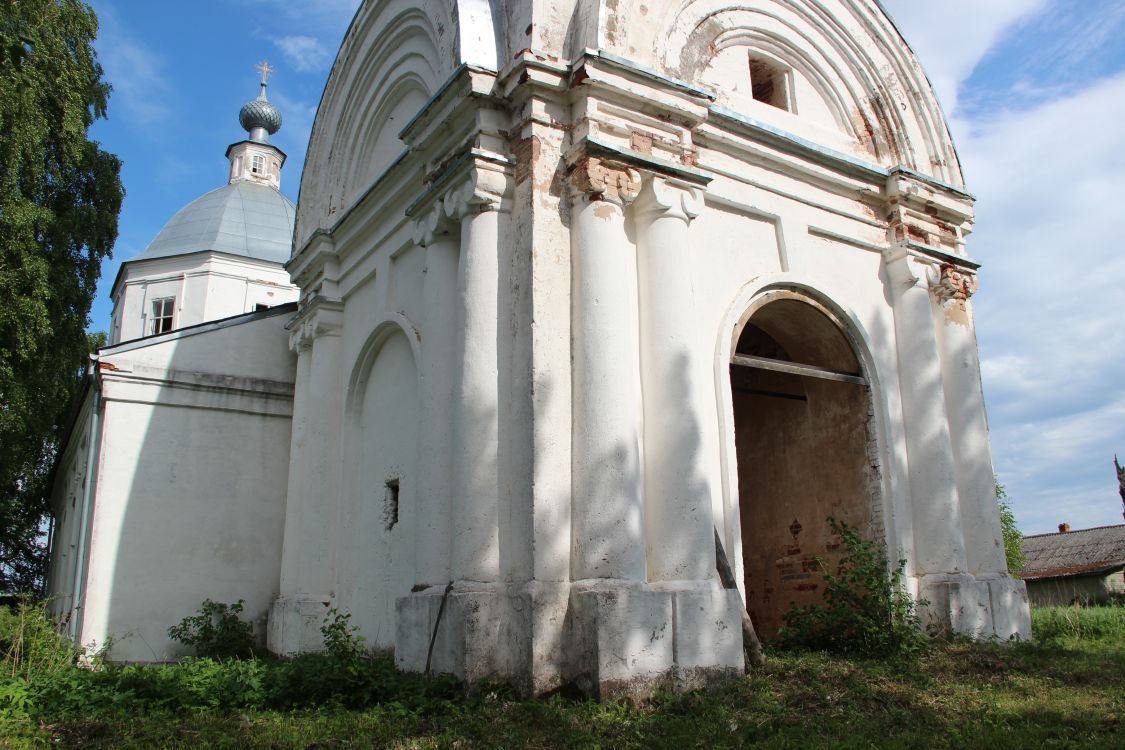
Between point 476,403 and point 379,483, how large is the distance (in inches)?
107

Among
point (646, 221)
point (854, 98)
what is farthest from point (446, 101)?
point (854, 98)

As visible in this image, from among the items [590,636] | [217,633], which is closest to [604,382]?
[590,636]

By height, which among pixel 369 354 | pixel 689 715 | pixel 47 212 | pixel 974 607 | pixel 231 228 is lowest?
pixel 689 715

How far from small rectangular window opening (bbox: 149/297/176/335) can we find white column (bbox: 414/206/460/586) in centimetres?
1438

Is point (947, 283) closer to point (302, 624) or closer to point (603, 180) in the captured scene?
point (603, 180)

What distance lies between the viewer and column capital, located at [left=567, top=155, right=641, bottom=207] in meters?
6.70

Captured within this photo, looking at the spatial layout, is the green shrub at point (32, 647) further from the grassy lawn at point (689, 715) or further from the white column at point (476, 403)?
the white column at point (476, 403)

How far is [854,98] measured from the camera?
31.8 ft

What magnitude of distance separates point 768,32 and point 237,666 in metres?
7.94

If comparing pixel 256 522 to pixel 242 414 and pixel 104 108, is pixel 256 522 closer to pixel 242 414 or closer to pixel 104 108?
pixel 242 414

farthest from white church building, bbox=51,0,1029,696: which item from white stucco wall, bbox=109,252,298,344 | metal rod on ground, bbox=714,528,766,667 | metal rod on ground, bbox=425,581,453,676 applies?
white stucco wall, bbox=109,252,298,344

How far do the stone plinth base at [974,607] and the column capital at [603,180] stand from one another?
4726 millimetres

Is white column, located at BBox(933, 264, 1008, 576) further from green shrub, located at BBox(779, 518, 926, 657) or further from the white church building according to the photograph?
green shrub, located at BBox(779, 518, 926, 657)

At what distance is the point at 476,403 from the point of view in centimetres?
661
